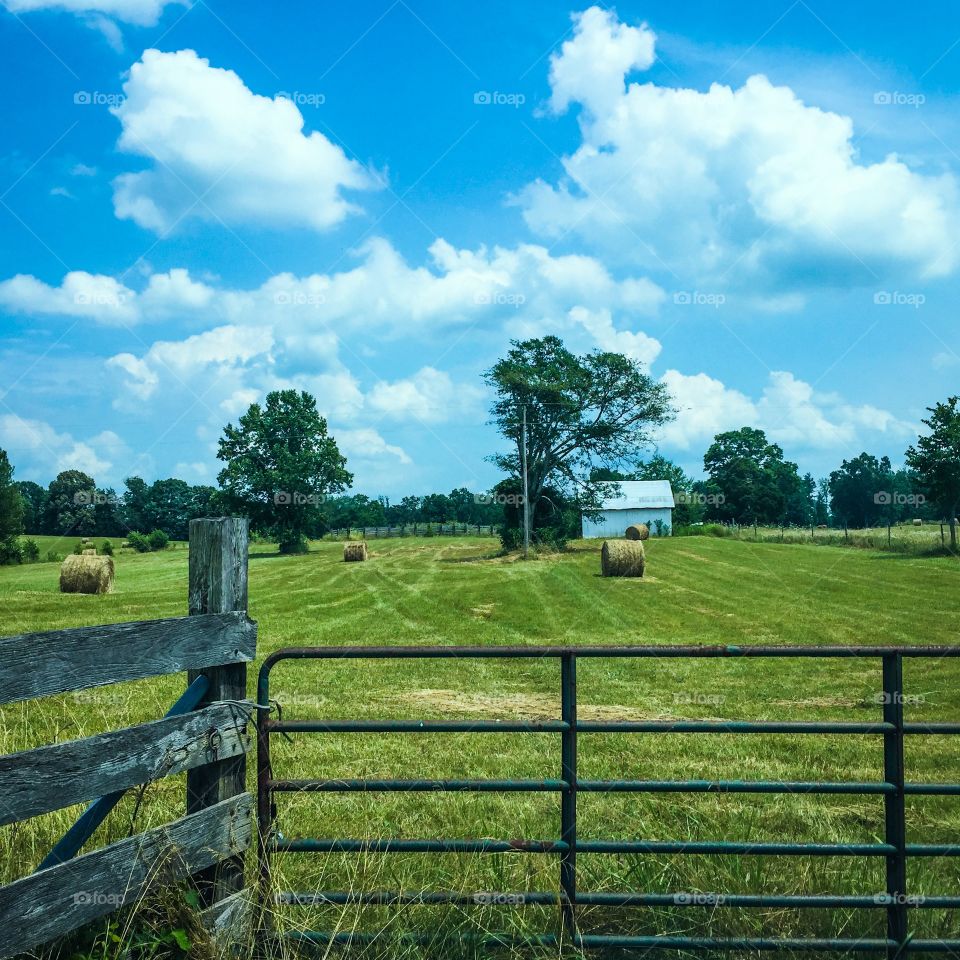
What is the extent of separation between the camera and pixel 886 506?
341 ft

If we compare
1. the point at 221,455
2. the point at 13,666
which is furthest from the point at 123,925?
the point at 221,455

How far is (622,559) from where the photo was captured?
35.5 metres

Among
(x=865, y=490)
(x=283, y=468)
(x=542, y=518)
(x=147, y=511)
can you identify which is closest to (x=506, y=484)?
(x=542, y=518)

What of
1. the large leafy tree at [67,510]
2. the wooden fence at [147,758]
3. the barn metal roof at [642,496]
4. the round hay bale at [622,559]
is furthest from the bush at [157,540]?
the wooden fence at [147,758]

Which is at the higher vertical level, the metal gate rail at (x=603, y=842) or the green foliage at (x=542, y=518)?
the green foliage at (x=542, y=518)

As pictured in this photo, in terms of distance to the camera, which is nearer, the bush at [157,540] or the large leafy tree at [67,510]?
the bush at [157,540]

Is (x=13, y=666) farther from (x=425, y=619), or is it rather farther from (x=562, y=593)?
(x=562, y=593)

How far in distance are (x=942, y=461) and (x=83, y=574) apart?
36512mm

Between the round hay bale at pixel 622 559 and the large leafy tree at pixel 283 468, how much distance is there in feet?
106

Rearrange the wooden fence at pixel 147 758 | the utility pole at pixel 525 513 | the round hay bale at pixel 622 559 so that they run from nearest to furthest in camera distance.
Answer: the wooden fence at pixel 147 758
the round hay bale at pixel 622 559
the utility pole at pixel 525 513

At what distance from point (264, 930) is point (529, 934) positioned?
1.23 meters

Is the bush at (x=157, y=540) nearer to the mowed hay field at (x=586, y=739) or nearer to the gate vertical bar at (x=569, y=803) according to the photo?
the mowed hay field at (x=586, y=739)

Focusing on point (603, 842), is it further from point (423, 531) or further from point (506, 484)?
point (423, 531)

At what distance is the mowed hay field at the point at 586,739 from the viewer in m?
4.57
